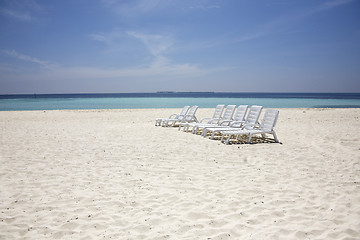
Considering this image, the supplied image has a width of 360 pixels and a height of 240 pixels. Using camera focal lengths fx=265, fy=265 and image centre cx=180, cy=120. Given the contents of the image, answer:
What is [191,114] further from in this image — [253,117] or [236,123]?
[253,117]

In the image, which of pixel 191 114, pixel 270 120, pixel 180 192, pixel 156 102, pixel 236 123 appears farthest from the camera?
pixel 156 102

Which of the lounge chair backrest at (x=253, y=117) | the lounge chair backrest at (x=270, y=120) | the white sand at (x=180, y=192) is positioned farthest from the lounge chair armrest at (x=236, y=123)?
the white sand at (x=180, y=192)

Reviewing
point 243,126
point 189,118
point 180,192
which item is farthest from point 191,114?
point 180,192

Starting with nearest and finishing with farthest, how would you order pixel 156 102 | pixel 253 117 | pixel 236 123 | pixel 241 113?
1. pixel 253 117
2. pixel 236 123
3. pixel 241 113
4. pixel 156 102

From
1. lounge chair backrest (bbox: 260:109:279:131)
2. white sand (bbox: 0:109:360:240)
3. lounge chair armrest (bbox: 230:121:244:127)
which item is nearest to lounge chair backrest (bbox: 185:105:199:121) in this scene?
lounge chair armrest (bbox: 230:121:244:127)

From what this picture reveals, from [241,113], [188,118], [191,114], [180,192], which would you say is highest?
[241,113]

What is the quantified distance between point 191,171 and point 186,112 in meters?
7.62

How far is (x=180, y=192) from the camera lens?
3939 millimetres

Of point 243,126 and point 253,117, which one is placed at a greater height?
point 253,117

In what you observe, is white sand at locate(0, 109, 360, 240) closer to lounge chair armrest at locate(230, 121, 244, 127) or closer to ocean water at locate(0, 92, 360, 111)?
lounge chair armrest at locate(230, 121, 244, 127)

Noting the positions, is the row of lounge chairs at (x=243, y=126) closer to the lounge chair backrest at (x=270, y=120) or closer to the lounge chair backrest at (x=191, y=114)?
the lounge chair backrest at (x=270, y=120)

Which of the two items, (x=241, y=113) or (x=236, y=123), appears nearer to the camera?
(x=236, y=123)

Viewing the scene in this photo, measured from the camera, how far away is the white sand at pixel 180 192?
289cm

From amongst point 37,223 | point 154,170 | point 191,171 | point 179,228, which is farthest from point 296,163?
point 37,223
